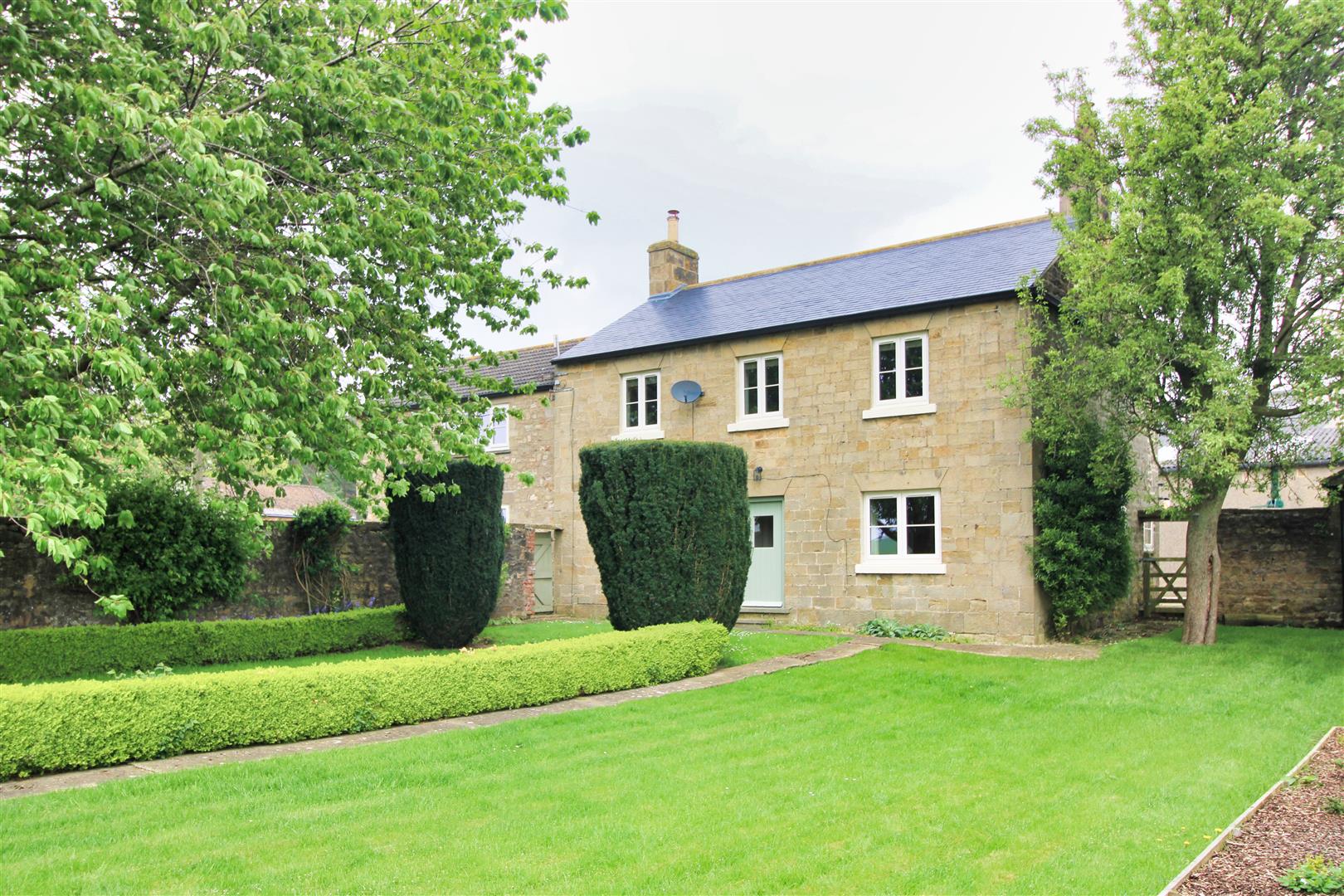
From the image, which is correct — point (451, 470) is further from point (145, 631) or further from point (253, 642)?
point (145, 631)

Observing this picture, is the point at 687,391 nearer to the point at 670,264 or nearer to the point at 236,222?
the point at 670,264

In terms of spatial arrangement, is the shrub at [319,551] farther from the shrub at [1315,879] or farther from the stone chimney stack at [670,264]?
the shrub at [1315,879]

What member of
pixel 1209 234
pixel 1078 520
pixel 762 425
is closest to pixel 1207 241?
pixel 1209 234

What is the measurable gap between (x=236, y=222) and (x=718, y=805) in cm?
685

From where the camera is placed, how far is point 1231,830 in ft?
18.4

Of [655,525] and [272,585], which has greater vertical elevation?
[655,525]

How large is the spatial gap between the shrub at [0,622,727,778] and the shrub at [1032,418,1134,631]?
7.73 m

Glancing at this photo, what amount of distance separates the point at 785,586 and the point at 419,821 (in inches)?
535

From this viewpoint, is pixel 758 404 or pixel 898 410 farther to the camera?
pixel 758 404

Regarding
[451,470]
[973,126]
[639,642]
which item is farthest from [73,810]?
[973,126]

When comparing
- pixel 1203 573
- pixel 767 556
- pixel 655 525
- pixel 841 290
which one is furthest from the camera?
pixel 841 290

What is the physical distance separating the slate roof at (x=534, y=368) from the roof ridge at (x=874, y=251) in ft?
11.4

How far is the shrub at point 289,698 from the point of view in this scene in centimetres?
729

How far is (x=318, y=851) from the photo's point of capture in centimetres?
545
